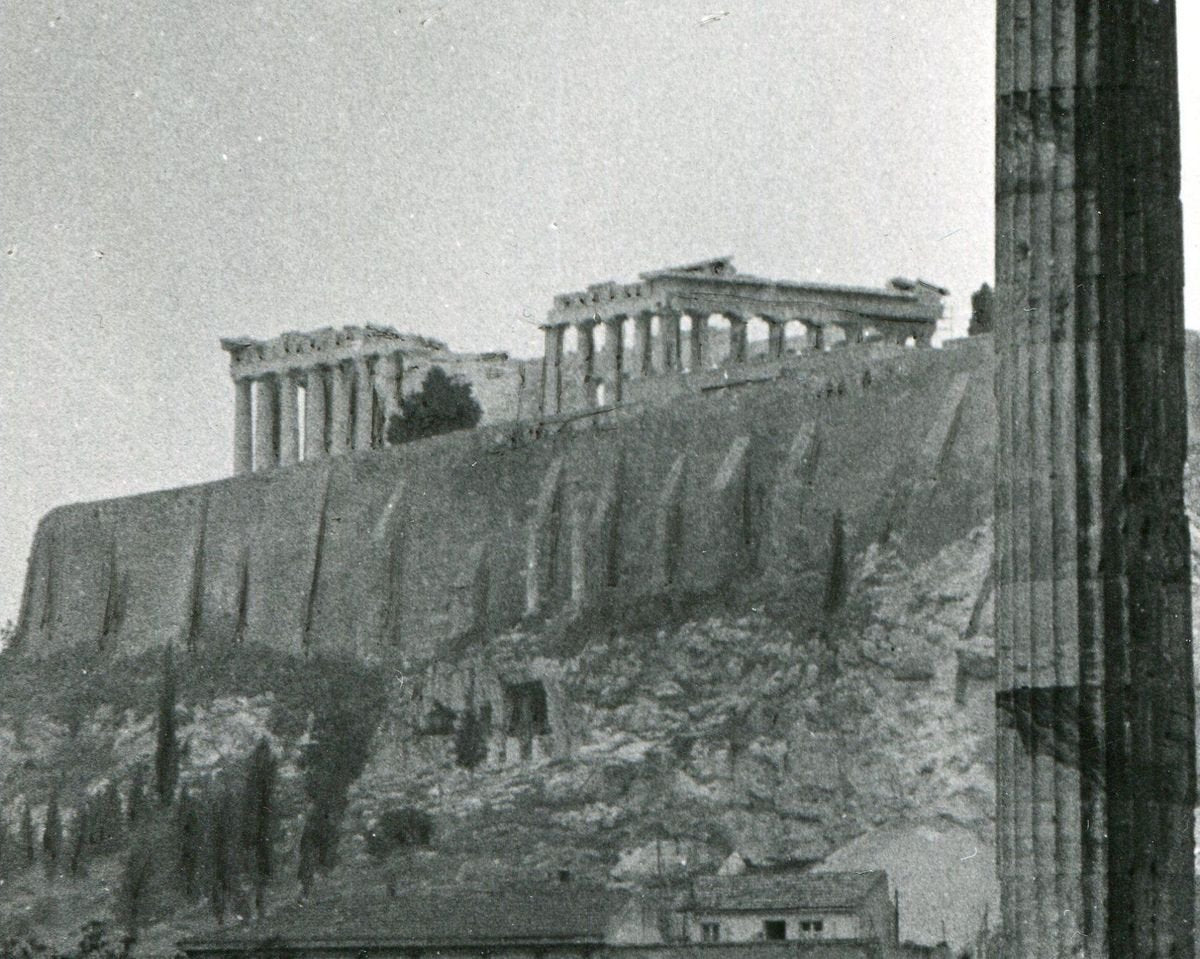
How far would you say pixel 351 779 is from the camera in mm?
78938

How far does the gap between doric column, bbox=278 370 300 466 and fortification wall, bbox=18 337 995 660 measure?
5.64 feet

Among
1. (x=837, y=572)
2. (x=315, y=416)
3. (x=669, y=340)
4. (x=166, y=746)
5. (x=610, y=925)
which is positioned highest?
(x=669, y=340)

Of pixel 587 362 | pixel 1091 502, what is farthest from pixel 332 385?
pixel 1091 502

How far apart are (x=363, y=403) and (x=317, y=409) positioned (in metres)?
1.45

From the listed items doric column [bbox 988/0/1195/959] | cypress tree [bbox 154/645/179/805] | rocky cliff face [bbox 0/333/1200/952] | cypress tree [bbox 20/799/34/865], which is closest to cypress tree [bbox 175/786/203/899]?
cypress tree [bbox 154/645/179/805]

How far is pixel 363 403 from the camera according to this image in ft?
278

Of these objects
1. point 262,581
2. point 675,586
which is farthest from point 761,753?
point 262,581

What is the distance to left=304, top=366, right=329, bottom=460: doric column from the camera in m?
84.9

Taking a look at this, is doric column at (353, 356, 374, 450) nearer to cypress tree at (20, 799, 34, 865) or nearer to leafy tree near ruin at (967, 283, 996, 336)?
cypress tree at (20, 799, 34, 865)

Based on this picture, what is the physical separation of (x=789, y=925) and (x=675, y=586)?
54.4ft

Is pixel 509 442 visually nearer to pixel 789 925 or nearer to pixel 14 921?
pixel 14 921

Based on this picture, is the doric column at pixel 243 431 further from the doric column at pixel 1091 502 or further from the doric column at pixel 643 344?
the doric column at pixel 1091 502

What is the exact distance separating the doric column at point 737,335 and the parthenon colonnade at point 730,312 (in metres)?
0.02

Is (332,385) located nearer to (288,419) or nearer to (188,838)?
(288,419)
